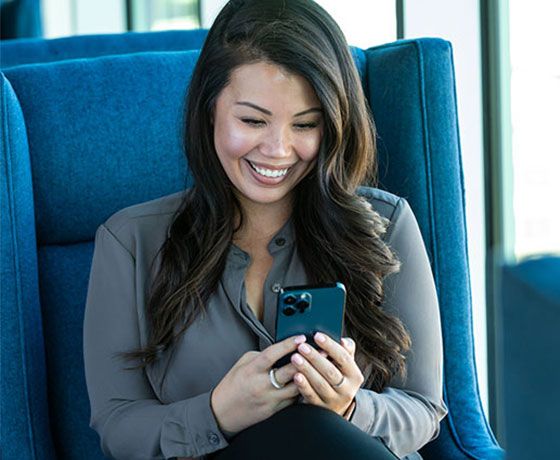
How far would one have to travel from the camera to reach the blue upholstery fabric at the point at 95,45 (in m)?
2.13

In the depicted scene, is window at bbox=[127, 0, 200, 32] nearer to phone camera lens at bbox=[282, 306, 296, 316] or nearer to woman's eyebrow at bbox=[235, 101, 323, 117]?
woman's eyebrow at bbox=[235, 101, 323, 117]

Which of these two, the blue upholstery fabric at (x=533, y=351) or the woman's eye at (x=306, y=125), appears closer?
the blue upholstery fabric at (x=533, y=351)

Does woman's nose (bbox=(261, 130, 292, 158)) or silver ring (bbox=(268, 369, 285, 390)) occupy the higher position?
woman's nose (bbox=(261, 130, 292, 158))

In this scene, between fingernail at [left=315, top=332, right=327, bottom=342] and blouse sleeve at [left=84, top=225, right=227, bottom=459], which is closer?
fingernail at [left=315, top=332, right=327, bottom=342]

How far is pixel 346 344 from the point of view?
1.47m

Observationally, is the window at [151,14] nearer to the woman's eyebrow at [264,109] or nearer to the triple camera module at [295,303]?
the woman's eyebrow at [264,109]

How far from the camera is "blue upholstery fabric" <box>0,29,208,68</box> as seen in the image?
213 centimetres

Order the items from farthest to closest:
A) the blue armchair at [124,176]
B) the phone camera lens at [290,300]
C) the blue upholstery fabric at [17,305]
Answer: the blue armchair at [124,176]
the blue upholstery fabric at [17,305]
the phone camera lens at [290,300]

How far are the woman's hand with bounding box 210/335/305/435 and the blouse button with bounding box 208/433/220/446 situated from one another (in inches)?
0.6

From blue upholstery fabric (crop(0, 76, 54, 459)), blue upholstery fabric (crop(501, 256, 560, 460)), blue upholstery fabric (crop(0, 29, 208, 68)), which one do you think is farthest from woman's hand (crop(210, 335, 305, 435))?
blue upholstery fabric (crop(0, 29, 208, 68))

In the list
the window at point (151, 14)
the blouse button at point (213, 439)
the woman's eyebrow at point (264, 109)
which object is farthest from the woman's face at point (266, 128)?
the window at point (151, 14)

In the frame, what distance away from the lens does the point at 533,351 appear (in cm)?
68

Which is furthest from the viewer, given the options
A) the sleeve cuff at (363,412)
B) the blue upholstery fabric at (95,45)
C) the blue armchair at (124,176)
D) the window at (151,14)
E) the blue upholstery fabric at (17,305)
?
the window at (151,14)

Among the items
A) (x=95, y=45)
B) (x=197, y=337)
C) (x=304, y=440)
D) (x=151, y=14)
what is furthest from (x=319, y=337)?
(x=151, y=14)
